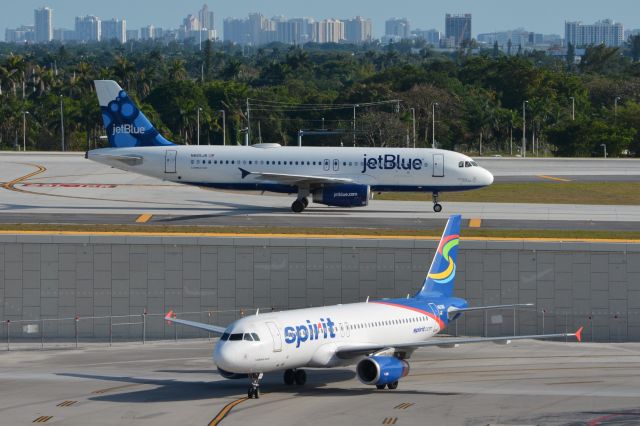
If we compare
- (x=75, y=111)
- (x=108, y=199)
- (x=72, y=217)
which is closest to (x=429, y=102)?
(x=75, y=111)

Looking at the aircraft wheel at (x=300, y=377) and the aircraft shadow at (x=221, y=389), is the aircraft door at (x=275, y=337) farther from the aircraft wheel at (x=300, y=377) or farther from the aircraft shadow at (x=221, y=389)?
the aircraft wheel at (x=300, y=377)

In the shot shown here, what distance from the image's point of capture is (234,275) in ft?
173

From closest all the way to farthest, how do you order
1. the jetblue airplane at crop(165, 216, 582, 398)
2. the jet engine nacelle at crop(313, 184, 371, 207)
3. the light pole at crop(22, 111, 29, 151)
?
the jetblue airplane at crop(165, 216, 582, 398) < the jet engine nacelle at crop(313, 184, 371, 207) < the light pole at crop(22, 111, 29, 151)

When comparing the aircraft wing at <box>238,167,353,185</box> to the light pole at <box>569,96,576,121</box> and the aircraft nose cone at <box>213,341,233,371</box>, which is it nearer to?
the aircraft nose cone at <box>213,341,233,371</box>

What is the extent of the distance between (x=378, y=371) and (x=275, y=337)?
3.67m

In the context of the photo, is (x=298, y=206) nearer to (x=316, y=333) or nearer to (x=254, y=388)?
(x=316, y=333)

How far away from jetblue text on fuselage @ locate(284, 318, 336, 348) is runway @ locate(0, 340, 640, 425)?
185cm

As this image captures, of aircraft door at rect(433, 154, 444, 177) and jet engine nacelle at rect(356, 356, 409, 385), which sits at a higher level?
aircraft door at rect(433, 154, 444, 177)

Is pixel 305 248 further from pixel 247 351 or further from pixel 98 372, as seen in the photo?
pixel 247 351

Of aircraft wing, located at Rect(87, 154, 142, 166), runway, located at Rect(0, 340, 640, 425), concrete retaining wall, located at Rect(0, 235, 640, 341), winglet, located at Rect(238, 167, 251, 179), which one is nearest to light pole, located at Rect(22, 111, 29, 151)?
aircraft wing, located at Rect(87, 154, 142, 166)

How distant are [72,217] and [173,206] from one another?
9.32m

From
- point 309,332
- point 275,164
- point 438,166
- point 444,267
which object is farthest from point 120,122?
point 309,332

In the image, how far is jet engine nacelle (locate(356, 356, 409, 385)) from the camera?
123 feet

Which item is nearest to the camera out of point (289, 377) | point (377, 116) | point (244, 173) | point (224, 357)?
point (224, 357)
